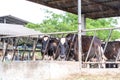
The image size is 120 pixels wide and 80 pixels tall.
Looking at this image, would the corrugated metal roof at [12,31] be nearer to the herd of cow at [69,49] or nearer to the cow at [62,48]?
the herd of cow at [69,49]

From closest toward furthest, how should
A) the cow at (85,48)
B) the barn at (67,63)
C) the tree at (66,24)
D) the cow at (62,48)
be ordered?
the barn at (67,63) < the cow at (62,48) < the cow at (85,48) < the tree at (66,24)

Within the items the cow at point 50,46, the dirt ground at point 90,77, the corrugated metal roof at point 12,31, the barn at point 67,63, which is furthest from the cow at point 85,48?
the corrugated metal roof at point 12,31

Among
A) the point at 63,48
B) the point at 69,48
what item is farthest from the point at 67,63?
the point at 69,48

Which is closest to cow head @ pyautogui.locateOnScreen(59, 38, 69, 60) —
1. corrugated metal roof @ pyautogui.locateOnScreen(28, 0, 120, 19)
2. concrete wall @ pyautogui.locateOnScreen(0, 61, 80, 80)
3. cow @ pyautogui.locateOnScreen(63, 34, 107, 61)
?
→ cow @ pyautogui.locateOnScreen(63, 34, 107, 61)

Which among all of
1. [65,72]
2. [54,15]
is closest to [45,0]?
[65,72]

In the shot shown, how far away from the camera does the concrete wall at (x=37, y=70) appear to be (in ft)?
27.9

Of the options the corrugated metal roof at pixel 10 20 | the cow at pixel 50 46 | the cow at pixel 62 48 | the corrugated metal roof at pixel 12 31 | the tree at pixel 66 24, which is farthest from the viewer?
the corrugated metal roof at pixel 10 20

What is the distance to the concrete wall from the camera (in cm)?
849

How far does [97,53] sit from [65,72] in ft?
10.1

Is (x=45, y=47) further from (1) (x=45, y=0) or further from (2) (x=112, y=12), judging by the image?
(2) (x=112, y=12)

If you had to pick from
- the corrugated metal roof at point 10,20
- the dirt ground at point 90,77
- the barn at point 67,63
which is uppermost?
the corrugated metal roof at point 10,20

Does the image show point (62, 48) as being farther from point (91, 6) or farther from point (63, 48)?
point (91, 6)

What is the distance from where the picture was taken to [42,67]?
872 cm

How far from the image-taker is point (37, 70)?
884 cm
